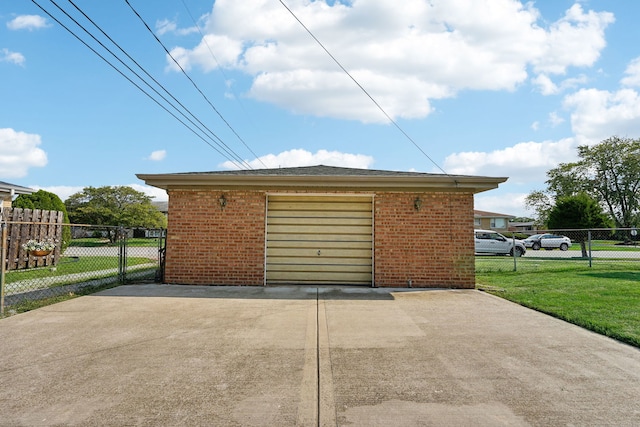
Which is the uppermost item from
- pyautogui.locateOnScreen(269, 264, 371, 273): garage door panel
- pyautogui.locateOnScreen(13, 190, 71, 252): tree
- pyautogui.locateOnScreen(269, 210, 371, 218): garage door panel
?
pyautogui.locateOnScreen(13, 190, 71, 252): tree

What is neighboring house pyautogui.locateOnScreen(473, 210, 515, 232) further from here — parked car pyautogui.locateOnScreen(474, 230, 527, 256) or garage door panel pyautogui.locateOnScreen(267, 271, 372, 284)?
garage door panel pyautogui.locateOnScreen(267, 271, 372, 284)

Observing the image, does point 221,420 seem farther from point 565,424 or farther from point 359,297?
point 359,297

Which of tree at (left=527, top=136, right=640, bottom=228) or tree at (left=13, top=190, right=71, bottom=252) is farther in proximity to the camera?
tree at (left=527, top=136, right=640, bottom=228)

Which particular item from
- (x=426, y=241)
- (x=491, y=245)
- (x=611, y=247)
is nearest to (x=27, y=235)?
(x=426, y=241)

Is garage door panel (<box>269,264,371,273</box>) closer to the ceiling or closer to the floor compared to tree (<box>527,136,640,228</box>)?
closer to the floor

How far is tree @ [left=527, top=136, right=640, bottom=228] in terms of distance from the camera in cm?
3859

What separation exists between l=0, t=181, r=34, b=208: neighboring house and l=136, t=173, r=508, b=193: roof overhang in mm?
8769

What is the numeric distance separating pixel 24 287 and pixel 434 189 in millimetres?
8922

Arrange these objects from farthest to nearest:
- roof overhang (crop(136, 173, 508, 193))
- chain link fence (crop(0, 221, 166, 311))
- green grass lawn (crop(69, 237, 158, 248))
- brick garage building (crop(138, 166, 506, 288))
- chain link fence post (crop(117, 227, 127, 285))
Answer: green grass lawn (crop(69, 237, 158, 248)) → chain link fence post (crop(117, 227, 127, 285)) → brick garage building (crop(138, 166, 506, 288)) → roof overhang (crop(136, 173, 508, 193)) → chain link fence (crop(0, 221, 166, 311))

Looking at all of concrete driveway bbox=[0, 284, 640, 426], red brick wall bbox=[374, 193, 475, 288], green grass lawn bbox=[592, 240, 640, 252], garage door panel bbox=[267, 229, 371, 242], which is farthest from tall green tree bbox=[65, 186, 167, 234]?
green grass lawn bbox=[592, 240, 640, 252]

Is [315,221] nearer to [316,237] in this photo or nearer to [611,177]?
[316,237]

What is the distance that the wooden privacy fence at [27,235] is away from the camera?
34.9 ft

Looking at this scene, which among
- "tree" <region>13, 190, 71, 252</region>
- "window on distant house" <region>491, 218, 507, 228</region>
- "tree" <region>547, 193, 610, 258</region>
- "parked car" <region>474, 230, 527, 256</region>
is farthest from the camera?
"window on distant house" <region>491, 218, 507, 228</region>

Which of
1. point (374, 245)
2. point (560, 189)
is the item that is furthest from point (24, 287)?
point (560, 189)
